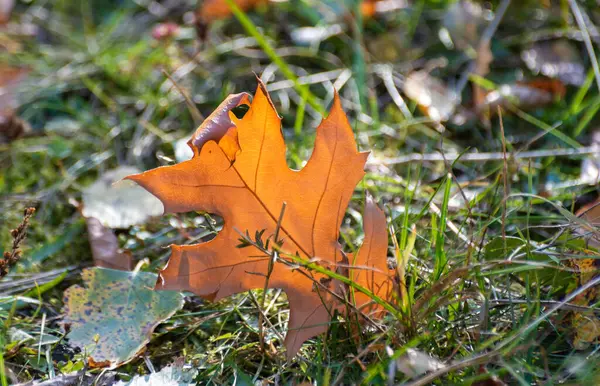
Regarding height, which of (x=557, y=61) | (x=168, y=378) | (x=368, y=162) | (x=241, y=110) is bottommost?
(x=168, y=378)

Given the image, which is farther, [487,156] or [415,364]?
[487,156]

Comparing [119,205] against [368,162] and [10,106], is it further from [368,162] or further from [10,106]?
[10,106]

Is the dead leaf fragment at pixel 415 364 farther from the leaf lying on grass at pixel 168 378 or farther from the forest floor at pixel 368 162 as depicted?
the leaf lying on grass at pixel 168 378

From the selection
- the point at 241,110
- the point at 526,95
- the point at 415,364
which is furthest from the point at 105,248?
the point at 526,95

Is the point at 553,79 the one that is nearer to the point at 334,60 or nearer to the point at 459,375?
the point at 334,60

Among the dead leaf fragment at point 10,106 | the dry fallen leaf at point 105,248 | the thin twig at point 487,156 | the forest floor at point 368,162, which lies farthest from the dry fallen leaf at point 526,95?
the dead leaf fragment at point 10,106

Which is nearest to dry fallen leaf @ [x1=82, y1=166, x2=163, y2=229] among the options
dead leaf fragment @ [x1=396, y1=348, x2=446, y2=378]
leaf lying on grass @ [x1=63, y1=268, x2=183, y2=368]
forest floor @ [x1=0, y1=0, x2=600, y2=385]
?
forest floor @ [x1=0, y1=0, x2=600, y2=385]
